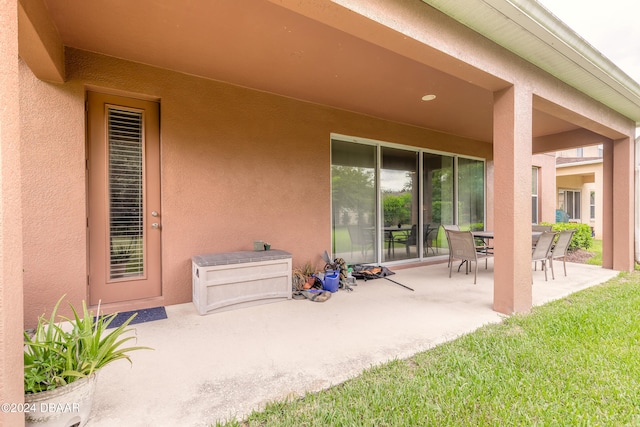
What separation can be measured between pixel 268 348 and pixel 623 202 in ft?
22.0

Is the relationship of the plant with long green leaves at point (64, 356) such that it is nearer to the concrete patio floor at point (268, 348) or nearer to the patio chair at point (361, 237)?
the concrete patio floor at point (268, 348)

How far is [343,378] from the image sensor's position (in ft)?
6.68

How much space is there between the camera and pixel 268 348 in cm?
250

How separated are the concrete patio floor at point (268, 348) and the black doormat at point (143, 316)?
10 centimetres

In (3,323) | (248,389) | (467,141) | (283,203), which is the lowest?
(248,389)

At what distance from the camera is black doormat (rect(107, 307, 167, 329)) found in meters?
3.09

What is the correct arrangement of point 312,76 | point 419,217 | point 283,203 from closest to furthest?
1. point 312,76
2. point 283,203
3. point 419,217

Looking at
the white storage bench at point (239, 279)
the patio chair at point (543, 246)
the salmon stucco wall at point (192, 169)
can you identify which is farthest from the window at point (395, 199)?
the patio chair at point (543, 246)

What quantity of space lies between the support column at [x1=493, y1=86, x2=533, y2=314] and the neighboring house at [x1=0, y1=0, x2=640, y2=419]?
18 mm

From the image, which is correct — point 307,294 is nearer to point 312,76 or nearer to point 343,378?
point 343,378

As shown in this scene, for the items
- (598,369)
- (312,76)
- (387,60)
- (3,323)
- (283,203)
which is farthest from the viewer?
(283,203)

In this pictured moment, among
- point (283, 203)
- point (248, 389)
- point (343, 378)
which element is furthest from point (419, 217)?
point (248, 389)

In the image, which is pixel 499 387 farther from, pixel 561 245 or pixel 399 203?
pixel 399 203

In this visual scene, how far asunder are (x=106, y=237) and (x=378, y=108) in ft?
14.2
